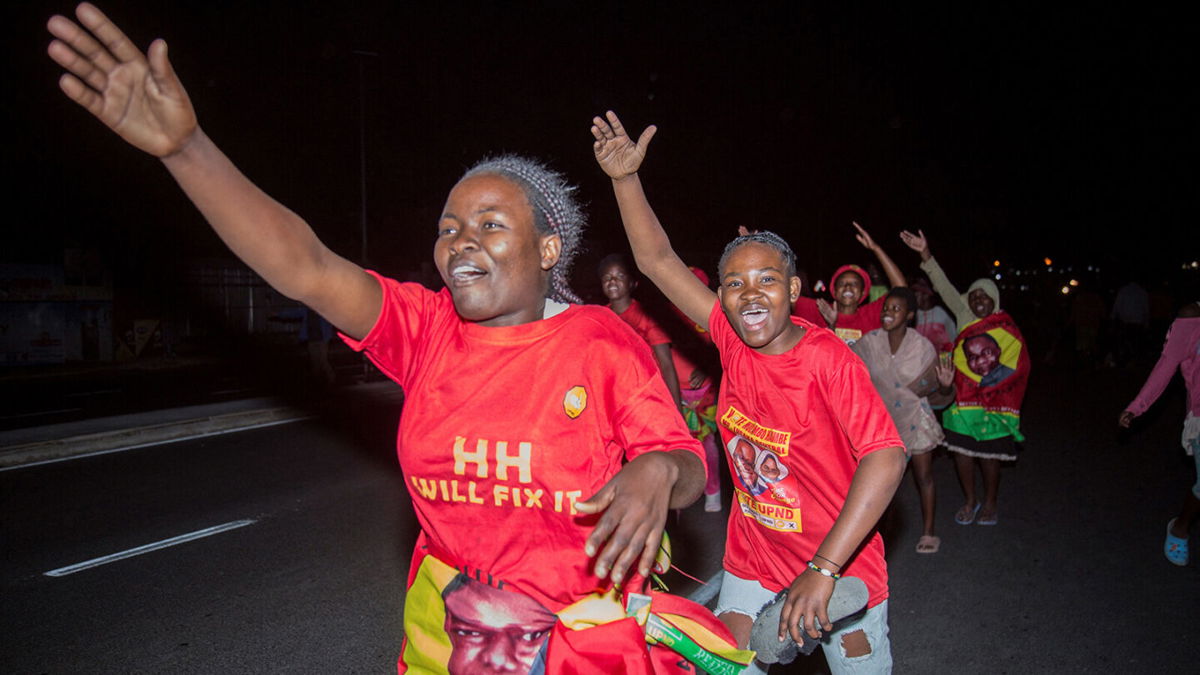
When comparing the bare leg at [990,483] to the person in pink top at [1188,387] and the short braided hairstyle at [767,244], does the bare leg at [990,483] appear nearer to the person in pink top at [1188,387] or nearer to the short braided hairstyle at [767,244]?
the person in pink top at [1188,387]

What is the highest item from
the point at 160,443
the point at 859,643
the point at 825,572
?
the point at 825,572

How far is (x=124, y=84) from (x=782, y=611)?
7.35 ft

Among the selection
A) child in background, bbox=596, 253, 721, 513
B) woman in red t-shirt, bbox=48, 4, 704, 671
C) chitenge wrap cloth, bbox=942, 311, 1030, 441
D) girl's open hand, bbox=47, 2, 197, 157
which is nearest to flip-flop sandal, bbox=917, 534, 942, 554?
chitenge wrap cloth, bbox=942, 311, 1030, 441

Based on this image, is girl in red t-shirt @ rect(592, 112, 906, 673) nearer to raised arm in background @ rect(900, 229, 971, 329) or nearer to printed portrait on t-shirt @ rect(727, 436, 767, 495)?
printed portrait on t-shirt @ rect(727, 436, 767, 495)

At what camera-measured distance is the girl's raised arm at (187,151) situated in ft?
5.16

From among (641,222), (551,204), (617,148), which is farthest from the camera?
(641,222)

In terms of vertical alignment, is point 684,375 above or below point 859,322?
below

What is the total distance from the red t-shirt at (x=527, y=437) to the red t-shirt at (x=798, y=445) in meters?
0.90

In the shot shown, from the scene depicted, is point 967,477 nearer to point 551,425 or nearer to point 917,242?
point 917,242

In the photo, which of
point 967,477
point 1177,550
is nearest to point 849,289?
point 967,477

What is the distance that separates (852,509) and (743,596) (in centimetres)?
77

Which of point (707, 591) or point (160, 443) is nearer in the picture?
point (707, 591)

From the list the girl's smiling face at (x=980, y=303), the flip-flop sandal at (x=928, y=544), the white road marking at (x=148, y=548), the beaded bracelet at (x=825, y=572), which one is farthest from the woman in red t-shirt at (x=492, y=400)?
the girl's smiling face at (x=980, y=303)

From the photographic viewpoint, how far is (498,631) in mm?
1911
